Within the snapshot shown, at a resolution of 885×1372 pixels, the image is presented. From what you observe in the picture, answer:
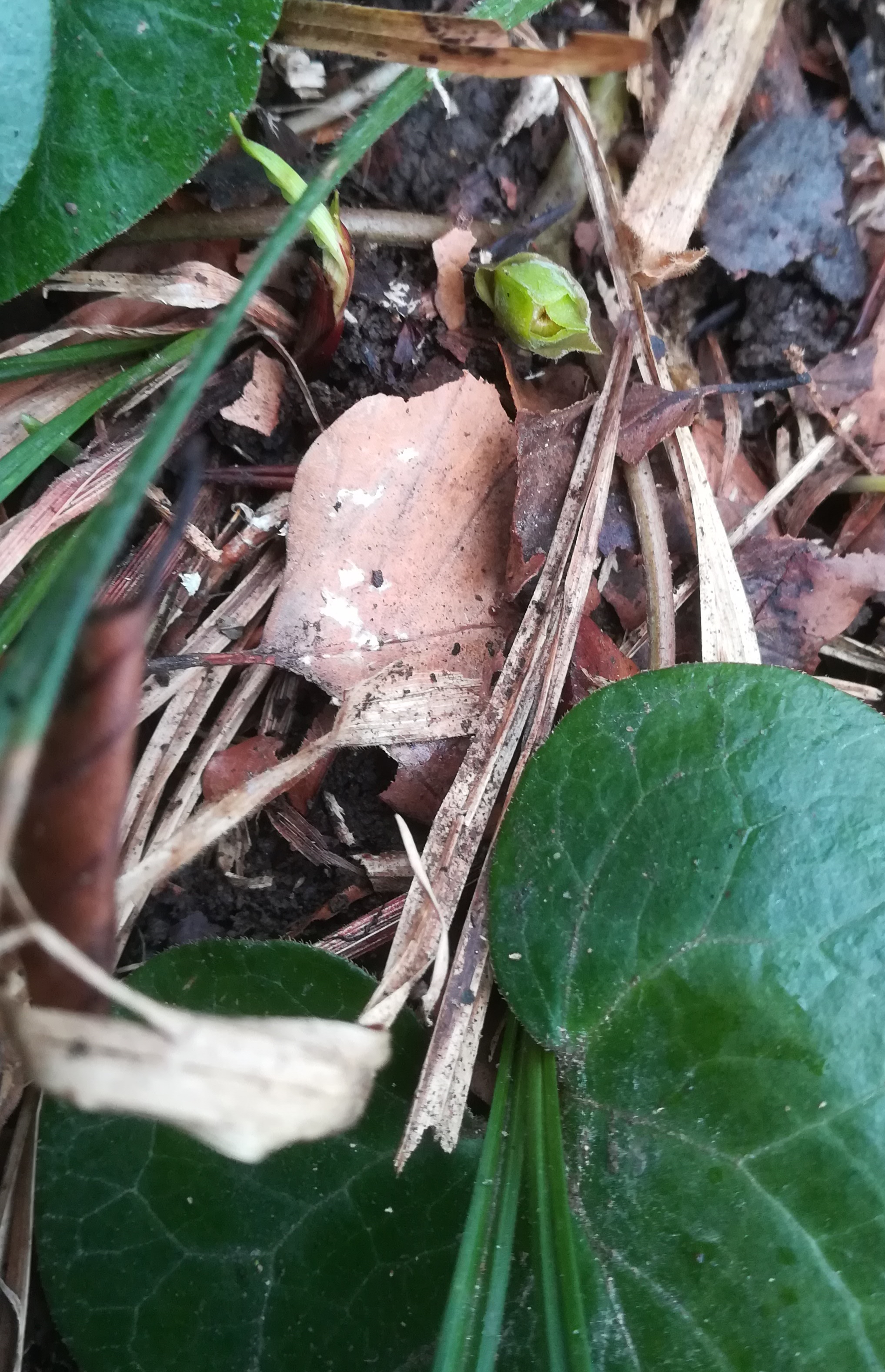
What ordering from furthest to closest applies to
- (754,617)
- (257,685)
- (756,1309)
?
(754,617) → (257,685) → (756,1309)

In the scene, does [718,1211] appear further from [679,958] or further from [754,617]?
[754,617]

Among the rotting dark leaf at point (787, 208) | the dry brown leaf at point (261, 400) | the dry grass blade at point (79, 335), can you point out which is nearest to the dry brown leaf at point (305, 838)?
the dry brown leaf at point (261, 400)

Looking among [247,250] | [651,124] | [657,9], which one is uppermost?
[657,9]

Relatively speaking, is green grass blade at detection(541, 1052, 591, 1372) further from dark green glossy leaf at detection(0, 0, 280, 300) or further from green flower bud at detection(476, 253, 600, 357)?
dark green glossy leaf at detection(0, 0, 280, 300)

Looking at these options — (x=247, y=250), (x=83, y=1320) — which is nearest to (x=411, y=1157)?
(x=83, y=1320)

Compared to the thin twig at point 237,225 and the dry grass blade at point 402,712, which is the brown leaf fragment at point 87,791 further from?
the thin twig at point 237,225
